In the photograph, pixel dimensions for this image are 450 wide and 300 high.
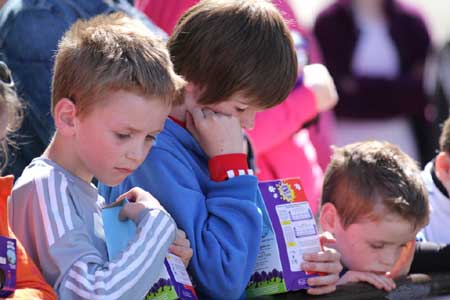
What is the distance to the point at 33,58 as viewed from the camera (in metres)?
3.73

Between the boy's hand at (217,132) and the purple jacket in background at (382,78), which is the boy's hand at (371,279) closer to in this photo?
the boy's hand at (217,132)

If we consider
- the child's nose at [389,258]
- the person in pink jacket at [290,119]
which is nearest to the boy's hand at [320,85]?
the person in pink jacket at [290,119]

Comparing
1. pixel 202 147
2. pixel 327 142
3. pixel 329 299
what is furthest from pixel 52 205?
pixel 327 142

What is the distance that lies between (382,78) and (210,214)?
3.80m

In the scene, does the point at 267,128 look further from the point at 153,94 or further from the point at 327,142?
the point at 153,94

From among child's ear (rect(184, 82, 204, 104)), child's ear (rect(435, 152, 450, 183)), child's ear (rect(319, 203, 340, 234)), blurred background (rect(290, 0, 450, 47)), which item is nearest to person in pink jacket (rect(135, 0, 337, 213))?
child's ear (rect(435, 152, 450, 183))

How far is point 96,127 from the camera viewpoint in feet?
9.54

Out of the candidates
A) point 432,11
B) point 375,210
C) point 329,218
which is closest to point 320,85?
point 329,218

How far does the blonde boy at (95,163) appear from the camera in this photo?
2.79 meters

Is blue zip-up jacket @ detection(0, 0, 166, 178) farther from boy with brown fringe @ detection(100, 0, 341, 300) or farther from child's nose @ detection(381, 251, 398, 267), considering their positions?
child's nose @ detection(381, 251, 398, 267)

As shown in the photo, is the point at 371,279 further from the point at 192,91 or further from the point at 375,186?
the point at 192,91

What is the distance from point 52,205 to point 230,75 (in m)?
0.67

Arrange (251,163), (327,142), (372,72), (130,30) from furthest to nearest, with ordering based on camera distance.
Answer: (372,72) → (327,142) → (251,163) → (130,30)

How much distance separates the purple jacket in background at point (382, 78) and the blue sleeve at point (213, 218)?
370cm
